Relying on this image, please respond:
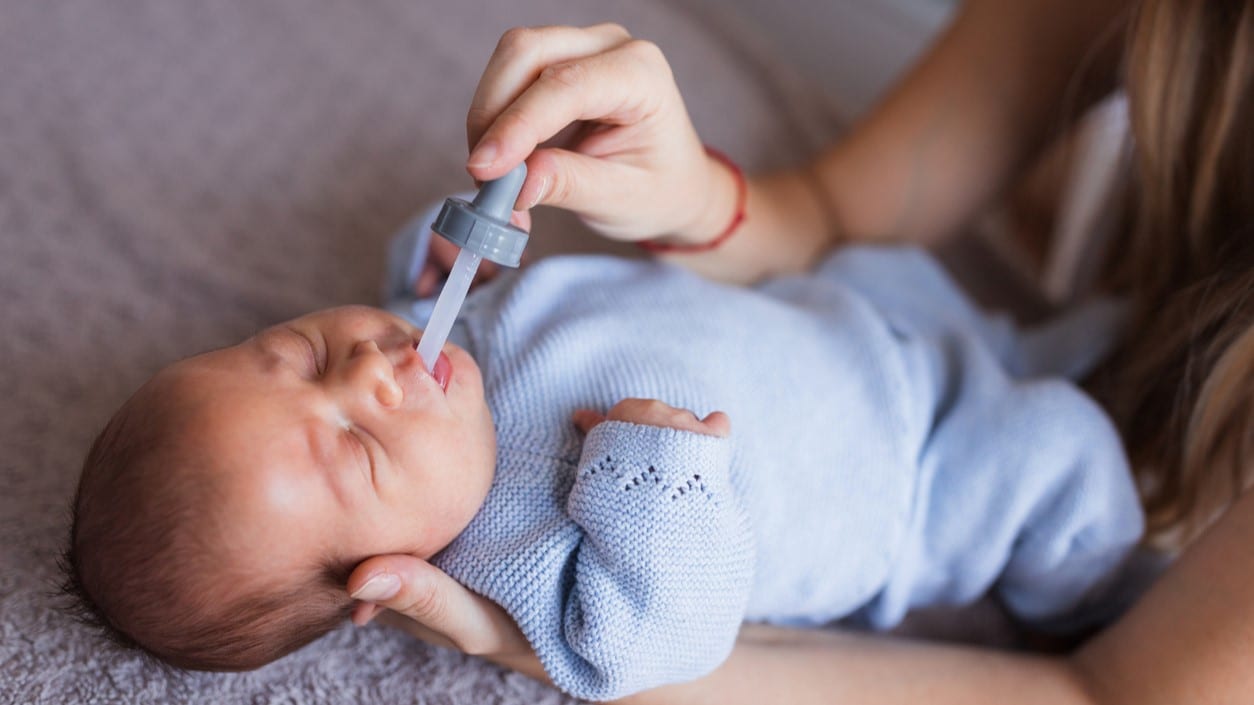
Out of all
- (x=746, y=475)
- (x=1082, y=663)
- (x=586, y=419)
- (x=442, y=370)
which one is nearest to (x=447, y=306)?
(x=442, y=370)

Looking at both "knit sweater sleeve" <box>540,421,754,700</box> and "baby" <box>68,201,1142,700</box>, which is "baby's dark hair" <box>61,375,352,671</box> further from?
"knit sweater sleeve" <box>540,421,754,700</box>

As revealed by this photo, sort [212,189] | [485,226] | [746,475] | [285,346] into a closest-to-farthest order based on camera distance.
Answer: [485,226] → [285,346] → [746,475] → [212,189]

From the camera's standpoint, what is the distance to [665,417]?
0.77m

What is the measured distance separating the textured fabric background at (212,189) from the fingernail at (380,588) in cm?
16

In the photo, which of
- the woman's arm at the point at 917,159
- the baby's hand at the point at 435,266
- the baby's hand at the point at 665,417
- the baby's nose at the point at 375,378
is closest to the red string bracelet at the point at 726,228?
the woman's arm at the point at 917,159

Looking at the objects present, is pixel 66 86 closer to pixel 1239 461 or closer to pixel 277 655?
pixel 277 655

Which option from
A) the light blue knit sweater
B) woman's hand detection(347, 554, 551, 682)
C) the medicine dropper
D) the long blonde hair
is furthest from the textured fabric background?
the long blonde hair

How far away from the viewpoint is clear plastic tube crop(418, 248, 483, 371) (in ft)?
2.34

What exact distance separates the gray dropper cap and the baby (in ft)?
0.41

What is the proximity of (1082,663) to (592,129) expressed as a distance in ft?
2.05

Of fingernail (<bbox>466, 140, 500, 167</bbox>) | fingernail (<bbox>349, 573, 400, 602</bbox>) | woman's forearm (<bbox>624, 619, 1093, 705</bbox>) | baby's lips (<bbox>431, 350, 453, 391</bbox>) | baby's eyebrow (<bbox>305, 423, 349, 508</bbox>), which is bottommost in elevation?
woman's forearm (<bbox>624, 619, 1093, 705</bbox>)

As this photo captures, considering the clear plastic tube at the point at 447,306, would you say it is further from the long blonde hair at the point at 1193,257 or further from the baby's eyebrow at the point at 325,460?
the long blonde hair at the point at 1193,257

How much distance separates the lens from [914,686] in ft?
2.75

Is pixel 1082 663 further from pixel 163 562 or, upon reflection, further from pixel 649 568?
pixel 163 562
